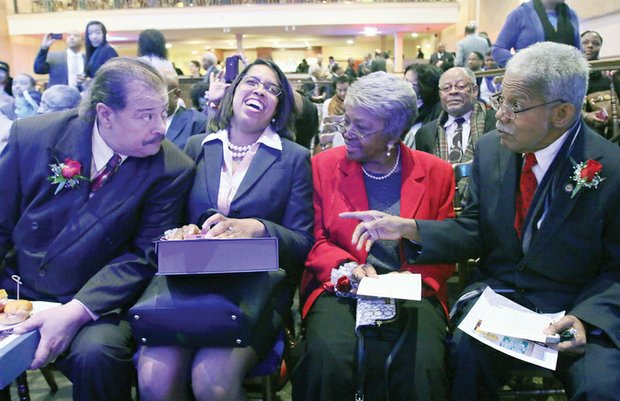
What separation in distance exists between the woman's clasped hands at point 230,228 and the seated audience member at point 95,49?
15.3 feet

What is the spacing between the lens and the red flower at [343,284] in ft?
7.02

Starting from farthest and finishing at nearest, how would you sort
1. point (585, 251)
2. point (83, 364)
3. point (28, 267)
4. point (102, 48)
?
point (102, 48) < point (28, 267) < point (585, 251) < point (83, 364)

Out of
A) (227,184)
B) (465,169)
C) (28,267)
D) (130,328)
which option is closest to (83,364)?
(130,328)

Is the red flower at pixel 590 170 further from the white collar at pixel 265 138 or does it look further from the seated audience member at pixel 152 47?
the seated audience member at pixel 152 47

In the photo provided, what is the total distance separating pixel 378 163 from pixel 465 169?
1004mm

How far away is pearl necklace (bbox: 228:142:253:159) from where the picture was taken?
2520mm

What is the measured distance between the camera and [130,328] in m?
2.07

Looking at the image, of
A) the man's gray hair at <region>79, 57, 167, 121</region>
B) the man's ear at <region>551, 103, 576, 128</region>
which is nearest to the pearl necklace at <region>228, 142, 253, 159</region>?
the man's gray hair at <region>79, 57, 167, 121</region>

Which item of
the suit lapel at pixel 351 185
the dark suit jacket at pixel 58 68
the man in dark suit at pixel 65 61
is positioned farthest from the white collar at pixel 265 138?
the dark suit jacket at pixel 58 68

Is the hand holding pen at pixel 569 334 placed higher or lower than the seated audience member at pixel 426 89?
lower

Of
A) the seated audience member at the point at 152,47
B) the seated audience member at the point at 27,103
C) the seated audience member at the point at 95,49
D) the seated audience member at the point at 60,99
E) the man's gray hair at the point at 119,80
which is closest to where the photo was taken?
the man's gray hair at the point at 119,80

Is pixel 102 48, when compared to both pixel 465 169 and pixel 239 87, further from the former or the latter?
pixel 465 169

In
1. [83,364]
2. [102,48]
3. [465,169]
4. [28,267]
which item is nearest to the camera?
[83,364]

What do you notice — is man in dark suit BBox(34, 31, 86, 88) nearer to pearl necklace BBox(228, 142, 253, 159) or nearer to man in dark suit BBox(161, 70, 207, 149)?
man in dark suit BBox(161, 70, 207, 149)
